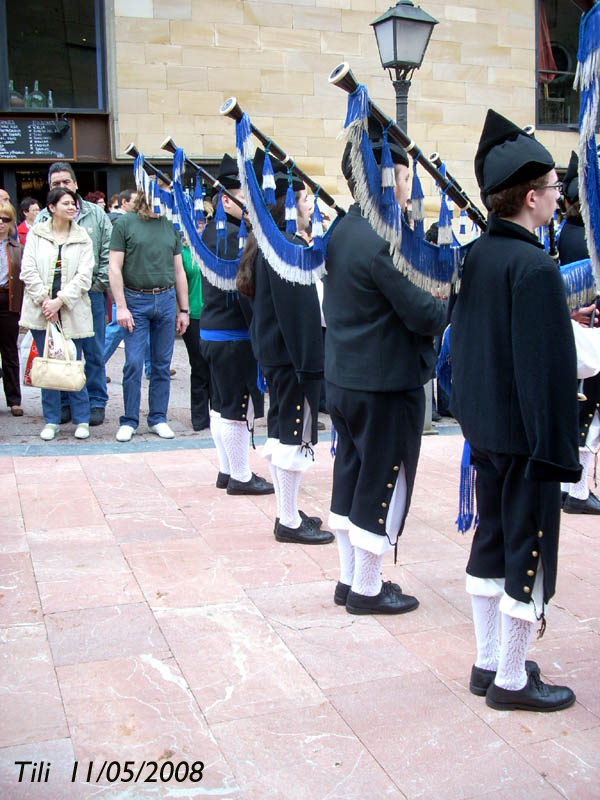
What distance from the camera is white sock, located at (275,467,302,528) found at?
197 inches

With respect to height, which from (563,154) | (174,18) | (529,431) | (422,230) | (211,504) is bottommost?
(211,504)

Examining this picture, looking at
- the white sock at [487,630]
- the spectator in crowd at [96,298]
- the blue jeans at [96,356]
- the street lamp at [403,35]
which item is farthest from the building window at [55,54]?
the white sock at [487,630]

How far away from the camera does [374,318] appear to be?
371 centimetres

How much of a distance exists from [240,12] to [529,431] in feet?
39.0

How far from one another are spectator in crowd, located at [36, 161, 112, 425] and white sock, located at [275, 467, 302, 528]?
3.43 m

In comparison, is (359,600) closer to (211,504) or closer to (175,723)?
(175,723)

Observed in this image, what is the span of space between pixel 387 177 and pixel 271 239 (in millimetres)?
1022

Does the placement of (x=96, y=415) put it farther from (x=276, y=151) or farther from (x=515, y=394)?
(x=515, y=394)

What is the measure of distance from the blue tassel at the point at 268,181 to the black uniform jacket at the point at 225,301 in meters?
1.28

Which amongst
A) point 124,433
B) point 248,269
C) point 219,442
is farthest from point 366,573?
point 124,433

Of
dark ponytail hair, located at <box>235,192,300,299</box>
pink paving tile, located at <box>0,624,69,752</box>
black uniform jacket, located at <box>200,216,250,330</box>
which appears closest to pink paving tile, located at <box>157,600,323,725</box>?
pink paving tile, located at <box>0,624,69,752</box>

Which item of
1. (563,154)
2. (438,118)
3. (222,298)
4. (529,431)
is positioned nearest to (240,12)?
(438,118)

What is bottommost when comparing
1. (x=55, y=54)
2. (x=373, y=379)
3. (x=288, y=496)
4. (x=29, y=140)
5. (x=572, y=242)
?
(x=288, y=496)

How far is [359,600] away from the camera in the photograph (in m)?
4.03
